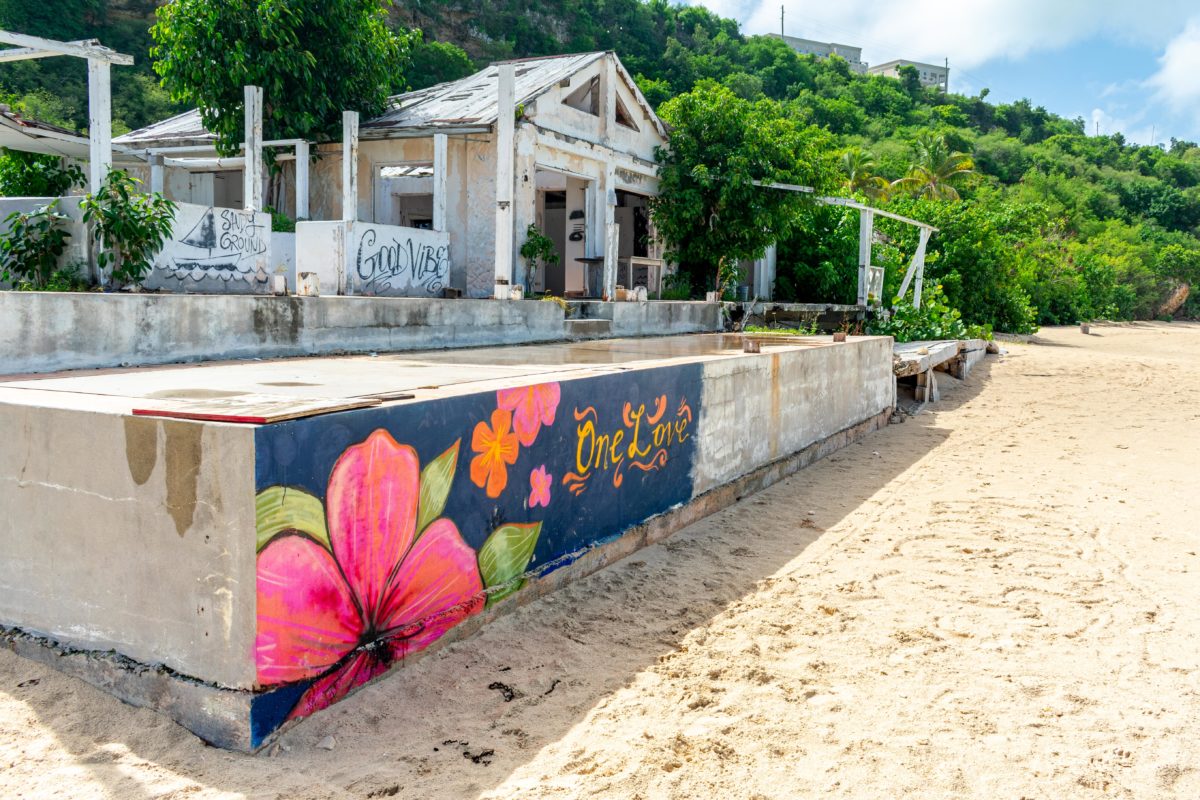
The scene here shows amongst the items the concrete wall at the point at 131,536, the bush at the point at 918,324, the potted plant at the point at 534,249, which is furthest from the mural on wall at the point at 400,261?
the bush at the point at 918,324

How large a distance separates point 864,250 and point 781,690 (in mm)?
Answer: 19111

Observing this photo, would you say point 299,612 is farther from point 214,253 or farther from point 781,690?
point 214,253

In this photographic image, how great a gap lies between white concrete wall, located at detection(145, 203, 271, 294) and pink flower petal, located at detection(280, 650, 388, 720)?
24.9ft

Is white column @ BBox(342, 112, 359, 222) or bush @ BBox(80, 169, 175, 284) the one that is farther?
white column @ BBox(342, 112, 359, 222)

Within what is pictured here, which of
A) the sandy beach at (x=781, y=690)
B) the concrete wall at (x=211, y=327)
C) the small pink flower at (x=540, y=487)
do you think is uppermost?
the concrete wall at (x=211, y=327)

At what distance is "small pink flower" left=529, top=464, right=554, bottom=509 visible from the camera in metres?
5.30

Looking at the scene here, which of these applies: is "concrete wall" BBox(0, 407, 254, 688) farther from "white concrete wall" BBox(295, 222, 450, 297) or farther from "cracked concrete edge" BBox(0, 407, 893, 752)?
"white concrete wall" BBox(295, 222, 450, 297)

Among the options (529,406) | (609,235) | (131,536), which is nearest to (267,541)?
(131,536)

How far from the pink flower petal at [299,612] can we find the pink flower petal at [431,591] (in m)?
0.29

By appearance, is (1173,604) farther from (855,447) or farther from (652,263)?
(652,263)

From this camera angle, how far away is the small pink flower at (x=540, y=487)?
209 inches

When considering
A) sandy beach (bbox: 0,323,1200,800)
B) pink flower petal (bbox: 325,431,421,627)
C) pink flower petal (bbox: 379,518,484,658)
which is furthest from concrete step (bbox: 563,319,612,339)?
pink flower petal (bbox: 325,431,421,627)

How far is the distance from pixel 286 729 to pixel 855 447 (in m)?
8.86

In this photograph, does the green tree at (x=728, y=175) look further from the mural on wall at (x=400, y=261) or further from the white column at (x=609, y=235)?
the mural on wall at (x=400, y=261)
